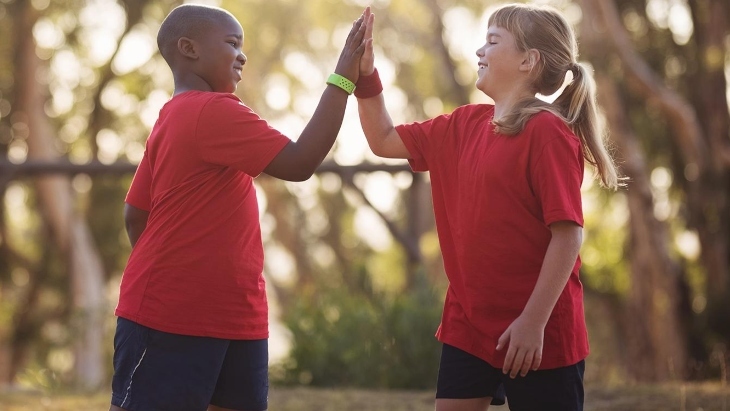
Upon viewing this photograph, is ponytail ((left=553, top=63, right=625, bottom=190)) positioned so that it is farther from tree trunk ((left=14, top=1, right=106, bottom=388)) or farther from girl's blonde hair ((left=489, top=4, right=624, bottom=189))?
tree trunk ((left=14, top=1, right=106, bottom=388))

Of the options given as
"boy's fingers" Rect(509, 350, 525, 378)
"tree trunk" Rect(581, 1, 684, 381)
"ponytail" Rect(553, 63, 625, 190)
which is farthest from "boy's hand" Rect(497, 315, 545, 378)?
"tree trunk" Rect(581, 1, 684, 381)

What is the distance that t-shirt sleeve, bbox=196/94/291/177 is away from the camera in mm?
2676

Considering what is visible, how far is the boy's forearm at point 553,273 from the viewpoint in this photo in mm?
2504

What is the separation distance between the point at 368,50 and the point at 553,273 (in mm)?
895

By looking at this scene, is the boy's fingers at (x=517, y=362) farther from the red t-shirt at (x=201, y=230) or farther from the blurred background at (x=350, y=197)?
the blurred background at (x=350, y=197)

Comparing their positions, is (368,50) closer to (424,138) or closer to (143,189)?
(424,138)

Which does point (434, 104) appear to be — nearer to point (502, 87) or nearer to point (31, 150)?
point (31, 150)

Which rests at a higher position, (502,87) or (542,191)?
(502,87)

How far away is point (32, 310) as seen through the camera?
20031mm

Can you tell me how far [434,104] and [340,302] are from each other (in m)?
18.6

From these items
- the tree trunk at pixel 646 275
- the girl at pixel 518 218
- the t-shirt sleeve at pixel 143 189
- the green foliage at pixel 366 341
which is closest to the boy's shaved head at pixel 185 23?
the t-shirt sleeve at pixel 143 189

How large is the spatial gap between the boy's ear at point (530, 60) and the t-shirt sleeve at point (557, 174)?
0.68 ft

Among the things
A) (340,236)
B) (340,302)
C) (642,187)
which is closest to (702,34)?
(642,187)

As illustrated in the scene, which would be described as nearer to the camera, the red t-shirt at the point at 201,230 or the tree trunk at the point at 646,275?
the red t-shirt at the point at 201,230
